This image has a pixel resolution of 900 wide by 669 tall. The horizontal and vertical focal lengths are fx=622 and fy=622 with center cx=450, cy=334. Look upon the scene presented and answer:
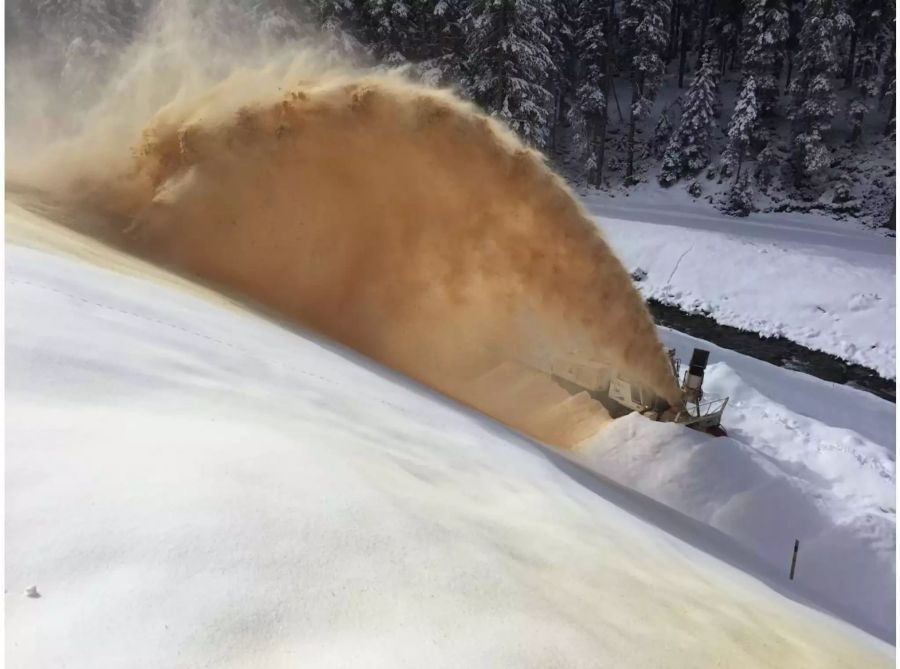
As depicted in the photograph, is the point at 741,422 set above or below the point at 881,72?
below

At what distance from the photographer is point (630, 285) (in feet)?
28.5

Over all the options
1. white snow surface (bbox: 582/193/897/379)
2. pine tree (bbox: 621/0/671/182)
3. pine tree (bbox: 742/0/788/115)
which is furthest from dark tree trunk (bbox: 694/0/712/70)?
white snow surface (bbox: 582/193/897/379)

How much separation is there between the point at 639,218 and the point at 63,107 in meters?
22.4

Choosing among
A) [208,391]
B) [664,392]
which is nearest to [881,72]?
[664,392]

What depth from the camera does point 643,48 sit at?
1364 inches

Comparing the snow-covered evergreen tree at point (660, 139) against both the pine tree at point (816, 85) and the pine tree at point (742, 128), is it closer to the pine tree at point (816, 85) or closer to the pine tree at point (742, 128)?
the pine tree at point (742, 128)

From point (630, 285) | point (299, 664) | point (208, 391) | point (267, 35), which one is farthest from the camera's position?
point (267, 35)

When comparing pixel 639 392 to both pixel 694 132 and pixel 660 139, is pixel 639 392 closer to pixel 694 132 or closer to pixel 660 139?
pixel 694 132

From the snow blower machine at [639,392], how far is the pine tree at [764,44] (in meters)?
28.8

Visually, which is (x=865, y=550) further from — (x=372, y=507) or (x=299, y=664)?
(x=299, y=664)

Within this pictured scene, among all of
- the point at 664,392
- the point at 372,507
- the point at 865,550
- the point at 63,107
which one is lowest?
the point at 865,550

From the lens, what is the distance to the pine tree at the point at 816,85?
2947 cm

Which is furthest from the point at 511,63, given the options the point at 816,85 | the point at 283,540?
the point at 283,540

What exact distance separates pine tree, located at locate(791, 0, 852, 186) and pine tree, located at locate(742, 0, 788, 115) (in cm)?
138
